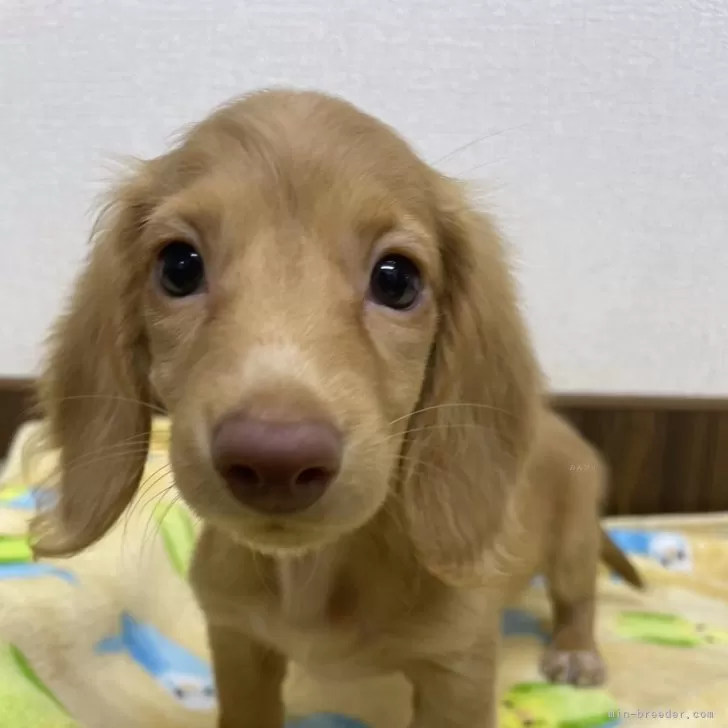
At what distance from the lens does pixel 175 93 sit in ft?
6.38

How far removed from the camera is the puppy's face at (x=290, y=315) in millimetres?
729

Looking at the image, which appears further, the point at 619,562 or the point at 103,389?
the point at 619,562

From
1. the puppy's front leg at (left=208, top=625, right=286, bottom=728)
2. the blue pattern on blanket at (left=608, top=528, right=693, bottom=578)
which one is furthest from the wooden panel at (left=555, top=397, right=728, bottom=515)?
the puppy's front leg at (left=208, top=625, right=286, bottom=728)

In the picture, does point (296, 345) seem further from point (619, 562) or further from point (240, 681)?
point (619, 562)

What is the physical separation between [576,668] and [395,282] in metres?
0.91

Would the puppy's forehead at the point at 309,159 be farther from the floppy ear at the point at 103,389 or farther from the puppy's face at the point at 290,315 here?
the floppy ear at the point at 103,389

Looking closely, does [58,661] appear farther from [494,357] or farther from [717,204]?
[717,204]

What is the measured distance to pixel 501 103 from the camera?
1917mm

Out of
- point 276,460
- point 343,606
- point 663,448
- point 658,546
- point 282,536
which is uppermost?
point 276,460

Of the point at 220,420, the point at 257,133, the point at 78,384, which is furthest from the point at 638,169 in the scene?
the point at 220,420

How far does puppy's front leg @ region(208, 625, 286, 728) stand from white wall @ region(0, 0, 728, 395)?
0.95m

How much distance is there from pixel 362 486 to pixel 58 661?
32.0 inches

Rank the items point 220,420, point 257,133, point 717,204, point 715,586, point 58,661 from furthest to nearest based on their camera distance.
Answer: point 717,204
point 715,586
point 58,661
point 257,133
point 220,420

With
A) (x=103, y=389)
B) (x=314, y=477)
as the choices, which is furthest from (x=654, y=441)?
(x=314, y=477)
